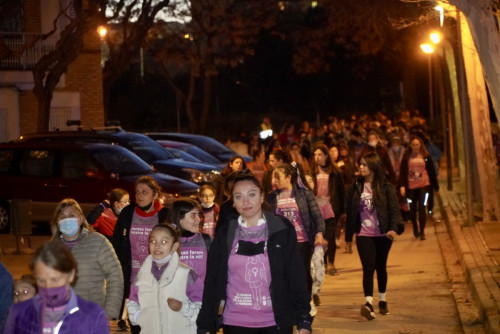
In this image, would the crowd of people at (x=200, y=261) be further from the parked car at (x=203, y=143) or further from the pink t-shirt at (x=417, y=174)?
the parked car at (x=203, y=143)

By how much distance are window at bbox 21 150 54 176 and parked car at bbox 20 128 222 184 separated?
194 cm

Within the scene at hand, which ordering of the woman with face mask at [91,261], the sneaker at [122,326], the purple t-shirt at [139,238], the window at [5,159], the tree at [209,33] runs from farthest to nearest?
the tree at [209,33] < the window at [5,159] < the sneaker at [122,326] < the purple t-shirt at [139,238] < the woman with face mask at [91,261]

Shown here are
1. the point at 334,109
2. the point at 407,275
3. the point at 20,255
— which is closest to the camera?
the point at 407,275

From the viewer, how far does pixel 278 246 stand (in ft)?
21.3

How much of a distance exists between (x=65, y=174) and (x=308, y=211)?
34.2 ft

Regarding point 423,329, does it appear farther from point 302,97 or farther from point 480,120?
point 302,97

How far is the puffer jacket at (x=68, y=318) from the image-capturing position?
5.10m

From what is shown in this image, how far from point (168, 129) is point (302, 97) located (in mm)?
10892

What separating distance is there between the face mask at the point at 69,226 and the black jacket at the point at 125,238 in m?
2.09

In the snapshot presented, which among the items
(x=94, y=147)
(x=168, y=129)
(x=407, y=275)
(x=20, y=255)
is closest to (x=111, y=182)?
(x=94, y=147)

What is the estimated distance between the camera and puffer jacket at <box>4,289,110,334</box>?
5.10 m

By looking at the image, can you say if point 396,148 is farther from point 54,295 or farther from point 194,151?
point 54,295

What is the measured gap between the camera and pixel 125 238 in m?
9.31

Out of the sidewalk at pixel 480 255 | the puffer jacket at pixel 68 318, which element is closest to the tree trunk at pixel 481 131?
the sidewalk at pixel 480 255
